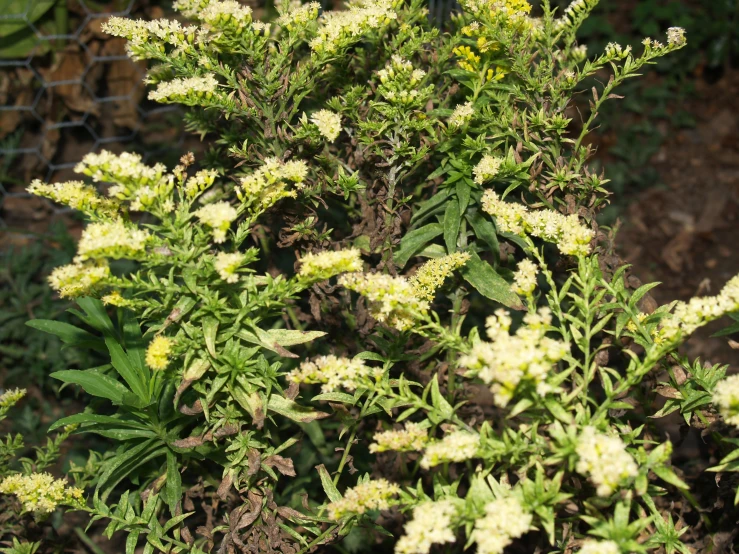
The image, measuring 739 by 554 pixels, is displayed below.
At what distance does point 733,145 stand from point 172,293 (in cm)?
373

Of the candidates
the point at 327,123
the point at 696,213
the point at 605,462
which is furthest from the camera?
the point at 696,213

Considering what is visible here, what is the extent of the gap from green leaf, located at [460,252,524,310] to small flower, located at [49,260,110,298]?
34.2 inches

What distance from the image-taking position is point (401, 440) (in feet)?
4.70

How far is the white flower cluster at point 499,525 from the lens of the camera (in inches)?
48.8

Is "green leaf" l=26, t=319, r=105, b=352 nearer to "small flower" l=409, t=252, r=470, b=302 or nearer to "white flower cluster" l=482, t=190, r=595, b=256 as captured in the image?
"small flower" l=409, t=252, r=470, b=302

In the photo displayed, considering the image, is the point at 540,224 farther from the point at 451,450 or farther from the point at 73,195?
the point at 73,195

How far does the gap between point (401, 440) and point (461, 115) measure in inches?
31.6

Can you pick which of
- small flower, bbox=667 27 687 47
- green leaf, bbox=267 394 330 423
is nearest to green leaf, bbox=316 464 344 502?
green leaf, bbox=267 394 330 423

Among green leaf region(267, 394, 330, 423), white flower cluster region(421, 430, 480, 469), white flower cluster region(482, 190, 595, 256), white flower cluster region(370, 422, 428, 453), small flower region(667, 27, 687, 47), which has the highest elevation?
small flower region(667, 27, 687, 47)

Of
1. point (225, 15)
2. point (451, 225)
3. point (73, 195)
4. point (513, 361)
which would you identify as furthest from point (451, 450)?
point (225, 15)

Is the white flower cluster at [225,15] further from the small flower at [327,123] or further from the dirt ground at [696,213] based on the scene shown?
the dirt ground at [696,213]

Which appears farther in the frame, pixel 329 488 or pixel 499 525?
pixel 329 488

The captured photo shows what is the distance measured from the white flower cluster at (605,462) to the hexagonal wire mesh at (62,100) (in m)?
3.09

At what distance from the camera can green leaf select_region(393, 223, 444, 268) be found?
1.96m
